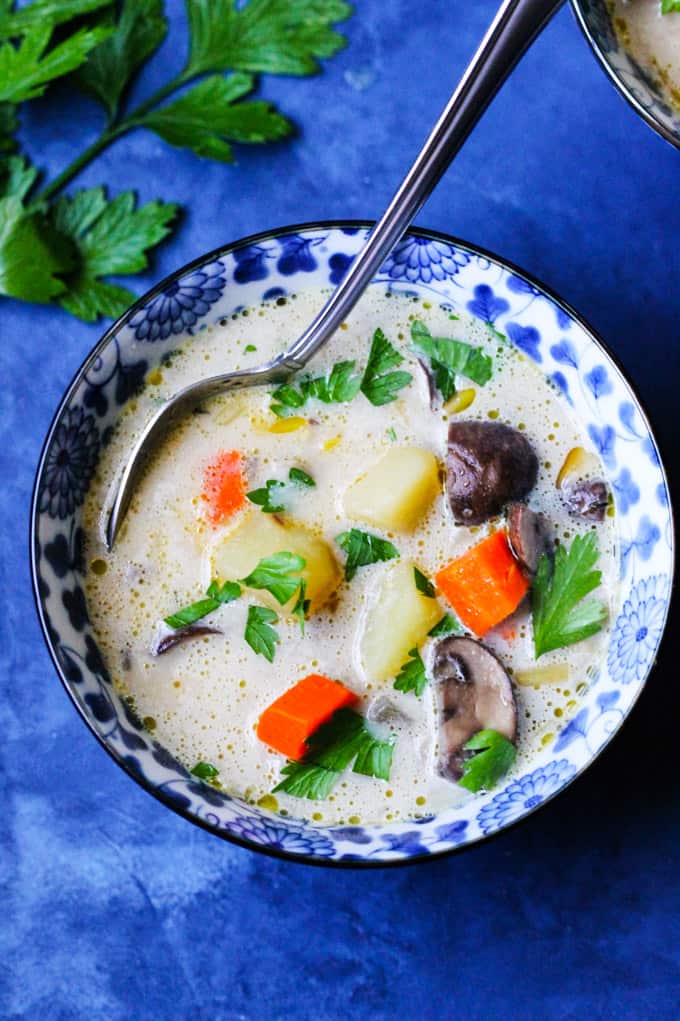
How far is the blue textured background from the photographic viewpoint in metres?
3.11

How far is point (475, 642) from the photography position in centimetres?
288

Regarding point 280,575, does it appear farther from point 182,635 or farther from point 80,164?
point 80,164

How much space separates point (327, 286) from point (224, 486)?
55 cm

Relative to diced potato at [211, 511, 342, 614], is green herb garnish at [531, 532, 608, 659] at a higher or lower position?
higher

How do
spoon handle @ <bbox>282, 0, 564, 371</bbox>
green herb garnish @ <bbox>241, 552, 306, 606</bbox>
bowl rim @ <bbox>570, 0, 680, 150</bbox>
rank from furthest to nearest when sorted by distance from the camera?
green herb garnish @ <bbox>241, 552, 306, 606</bbox>
bowl rim @ <bbox>570, 0, 680, 150</bbox>
spoon handle @ <bbox>282, 0, 564, 371</bbox>

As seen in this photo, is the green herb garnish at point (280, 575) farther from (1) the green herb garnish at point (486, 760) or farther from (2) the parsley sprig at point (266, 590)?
(1) the green herb garnish at point (486, 760)

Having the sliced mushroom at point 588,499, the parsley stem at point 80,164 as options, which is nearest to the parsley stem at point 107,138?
the parsley stem at point 80,164

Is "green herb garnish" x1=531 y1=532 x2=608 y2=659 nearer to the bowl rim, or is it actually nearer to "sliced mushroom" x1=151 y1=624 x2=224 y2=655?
"sliced mushroom" x1=151 y1=624 x2=224 y2=655

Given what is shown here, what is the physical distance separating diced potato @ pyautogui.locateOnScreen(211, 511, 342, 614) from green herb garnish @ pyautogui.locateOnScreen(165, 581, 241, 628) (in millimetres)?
24

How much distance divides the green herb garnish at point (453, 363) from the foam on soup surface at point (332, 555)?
3cm

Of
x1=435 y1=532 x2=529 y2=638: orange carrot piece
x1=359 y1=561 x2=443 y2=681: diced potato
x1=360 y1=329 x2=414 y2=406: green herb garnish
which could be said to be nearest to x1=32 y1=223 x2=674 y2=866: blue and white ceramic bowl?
x1=360 y1=329 x2=414 y2=406: green herb garnish

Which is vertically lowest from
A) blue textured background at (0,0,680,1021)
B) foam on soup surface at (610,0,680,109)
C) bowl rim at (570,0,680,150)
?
blue textured background at (0,0,680,1021)

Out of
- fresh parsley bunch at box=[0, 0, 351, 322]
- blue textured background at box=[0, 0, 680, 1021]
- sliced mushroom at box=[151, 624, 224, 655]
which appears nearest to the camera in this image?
sliced mushroom at box=[151, 624, 224, 655]

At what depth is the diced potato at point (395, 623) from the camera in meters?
2.88
